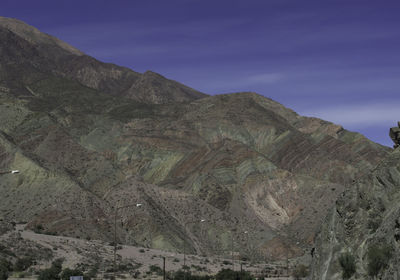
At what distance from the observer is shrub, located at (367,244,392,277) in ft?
114

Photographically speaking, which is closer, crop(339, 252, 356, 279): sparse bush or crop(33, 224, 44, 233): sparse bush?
crop(339, 252, 356, 279): sparse bush

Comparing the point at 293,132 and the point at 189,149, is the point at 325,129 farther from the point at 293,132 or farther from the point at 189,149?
the point at 189,149

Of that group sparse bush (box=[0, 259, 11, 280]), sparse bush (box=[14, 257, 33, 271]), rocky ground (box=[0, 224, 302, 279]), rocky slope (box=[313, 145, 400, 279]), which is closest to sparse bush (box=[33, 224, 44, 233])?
rocky ground (box=[0, 224, 302, 279])

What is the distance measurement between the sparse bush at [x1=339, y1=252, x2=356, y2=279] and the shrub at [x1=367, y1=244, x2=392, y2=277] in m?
2.78

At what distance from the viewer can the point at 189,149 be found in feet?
527

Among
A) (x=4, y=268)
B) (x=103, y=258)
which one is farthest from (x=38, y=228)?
(x=4, y=268)

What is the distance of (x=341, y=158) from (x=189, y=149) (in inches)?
1440

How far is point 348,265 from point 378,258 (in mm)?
4397

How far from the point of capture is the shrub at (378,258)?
34.7 m

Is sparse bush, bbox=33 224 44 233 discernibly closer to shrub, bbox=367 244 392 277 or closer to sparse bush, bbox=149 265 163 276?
sparse bush, bbox=149 265 163 276

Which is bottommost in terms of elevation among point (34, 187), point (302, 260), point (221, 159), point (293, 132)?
point (302, 260)

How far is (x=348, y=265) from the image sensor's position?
39.4 m

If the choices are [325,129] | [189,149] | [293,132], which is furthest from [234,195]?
[325,129]

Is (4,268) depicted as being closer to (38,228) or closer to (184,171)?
(38,228)
